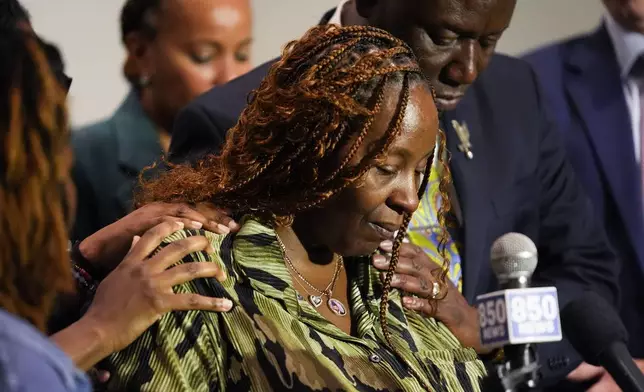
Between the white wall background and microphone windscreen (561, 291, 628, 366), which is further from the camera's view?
the white wall background

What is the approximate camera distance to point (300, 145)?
2369 millimetres

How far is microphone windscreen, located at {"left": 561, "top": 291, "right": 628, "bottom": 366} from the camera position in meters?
2.67

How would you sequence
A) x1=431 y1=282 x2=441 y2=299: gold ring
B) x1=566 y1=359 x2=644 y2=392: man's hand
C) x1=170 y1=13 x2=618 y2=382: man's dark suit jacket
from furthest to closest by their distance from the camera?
1. x1=566 y1=359 x2=644 y2=392: man's hand
2. x1=170 y1=13 x2=618 y2=382: man's dark suit jacket
3. x1=431 y1=282 x2=441 y2=299: gold ring

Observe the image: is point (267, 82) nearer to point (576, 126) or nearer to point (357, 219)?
point (357, 219)

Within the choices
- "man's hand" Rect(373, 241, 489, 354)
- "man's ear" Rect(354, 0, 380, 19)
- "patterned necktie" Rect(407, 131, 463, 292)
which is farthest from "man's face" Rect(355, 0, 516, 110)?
"man's hand" Rect(373, 241, 489, 354)

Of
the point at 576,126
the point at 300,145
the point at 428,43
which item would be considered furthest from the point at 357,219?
the point at 576,126

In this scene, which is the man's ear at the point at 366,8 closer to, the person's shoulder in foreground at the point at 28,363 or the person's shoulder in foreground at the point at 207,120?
the person's shoulder in foreground at the point at 207,120

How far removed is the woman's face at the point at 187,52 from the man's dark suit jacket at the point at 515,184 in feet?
1.43

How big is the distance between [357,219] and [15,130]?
3.10 feet

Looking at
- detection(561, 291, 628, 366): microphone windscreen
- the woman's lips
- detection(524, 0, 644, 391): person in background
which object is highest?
the woman's lips

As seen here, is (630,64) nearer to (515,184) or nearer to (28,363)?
(515,184)

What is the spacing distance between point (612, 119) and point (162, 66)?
56.0 inches

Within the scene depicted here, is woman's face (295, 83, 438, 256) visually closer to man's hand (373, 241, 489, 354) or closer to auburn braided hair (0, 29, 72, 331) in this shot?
man's hand (373, 241, 489, 354)

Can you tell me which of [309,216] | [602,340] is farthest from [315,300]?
[602,340]
